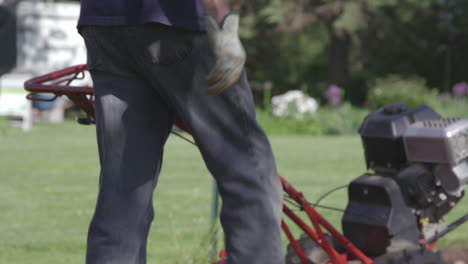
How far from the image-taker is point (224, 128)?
2.14m

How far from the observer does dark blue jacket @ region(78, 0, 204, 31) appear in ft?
7.02

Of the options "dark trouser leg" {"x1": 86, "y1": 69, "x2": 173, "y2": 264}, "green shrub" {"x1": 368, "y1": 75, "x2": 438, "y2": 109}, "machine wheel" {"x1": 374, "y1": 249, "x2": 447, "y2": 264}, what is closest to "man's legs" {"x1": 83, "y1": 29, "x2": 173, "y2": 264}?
"dark trouser leg" {"x1": 86, "y1": 69, "x2": 173, "y2": 264}

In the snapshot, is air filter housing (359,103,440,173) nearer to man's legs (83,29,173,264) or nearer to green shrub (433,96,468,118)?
man's legs (83,29,173,264)

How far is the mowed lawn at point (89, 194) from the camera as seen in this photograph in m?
5.02

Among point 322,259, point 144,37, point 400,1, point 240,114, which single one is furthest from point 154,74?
point 400,1

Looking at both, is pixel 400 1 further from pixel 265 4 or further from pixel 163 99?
pixel 163 99

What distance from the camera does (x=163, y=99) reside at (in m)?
2.26

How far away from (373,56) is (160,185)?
30696 millimetres

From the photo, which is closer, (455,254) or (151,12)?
(151,12)

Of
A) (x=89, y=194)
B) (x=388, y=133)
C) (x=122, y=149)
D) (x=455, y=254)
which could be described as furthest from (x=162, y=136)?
(x=89, y=194)

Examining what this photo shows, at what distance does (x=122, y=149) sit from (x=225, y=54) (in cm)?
39

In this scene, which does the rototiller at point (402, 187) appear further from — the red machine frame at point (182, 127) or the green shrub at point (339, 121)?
the green shrub at point (339, 121)

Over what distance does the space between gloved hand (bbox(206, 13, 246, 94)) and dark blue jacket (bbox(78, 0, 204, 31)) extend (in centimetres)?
4

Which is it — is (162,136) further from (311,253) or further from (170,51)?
(311,253)
